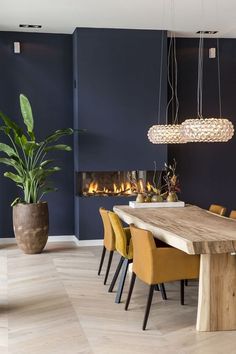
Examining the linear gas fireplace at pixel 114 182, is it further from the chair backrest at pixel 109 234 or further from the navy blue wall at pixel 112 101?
the chair backrest at pixel 109 234

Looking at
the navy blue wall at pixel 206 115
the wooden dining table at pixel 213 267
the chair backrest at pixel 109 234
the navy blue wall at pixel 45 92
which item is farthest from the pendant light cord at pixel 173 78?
the wooden dining table at pixel 213 267

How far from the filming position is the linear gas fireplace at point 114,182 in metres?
7.85

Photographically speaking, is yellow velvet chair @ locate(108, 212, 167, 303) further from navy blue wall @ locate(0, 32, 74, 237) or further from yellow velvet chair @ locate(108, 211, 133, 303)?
navy blue wall @ locate(0, 32, 74, 237)

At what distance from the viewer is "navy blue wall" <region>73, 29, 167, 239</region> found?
762 centimetres

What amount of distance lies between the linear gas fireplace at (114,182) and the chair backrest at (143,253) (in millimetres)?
3539

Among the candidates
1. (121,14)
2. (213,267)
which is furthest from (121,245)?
(121,14)

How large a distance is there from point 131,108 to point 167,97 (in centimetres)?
70

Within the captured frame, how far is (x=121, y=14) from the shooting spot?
6898 millimetres

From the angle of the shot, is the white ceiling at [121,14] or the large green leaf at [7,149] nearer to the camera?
the white ceiling at [121,14]

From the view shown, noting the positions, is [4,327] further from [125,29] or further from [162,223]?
[125,29]

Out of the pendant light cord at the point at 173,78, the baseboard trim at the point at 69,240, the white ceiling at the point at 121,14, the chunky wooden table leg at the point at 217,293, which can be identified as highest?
the white ceiling at the point at 121,14

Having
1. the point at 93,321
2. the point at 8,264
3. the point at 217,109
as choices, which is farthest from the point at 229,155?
the point at 93,321

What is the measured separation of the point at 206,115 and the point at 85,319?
493cm

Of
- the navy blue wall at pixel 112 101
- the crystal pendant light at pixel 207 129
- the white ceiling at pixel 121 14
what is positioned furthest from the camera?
the navy blue wall at pixel 112 101
